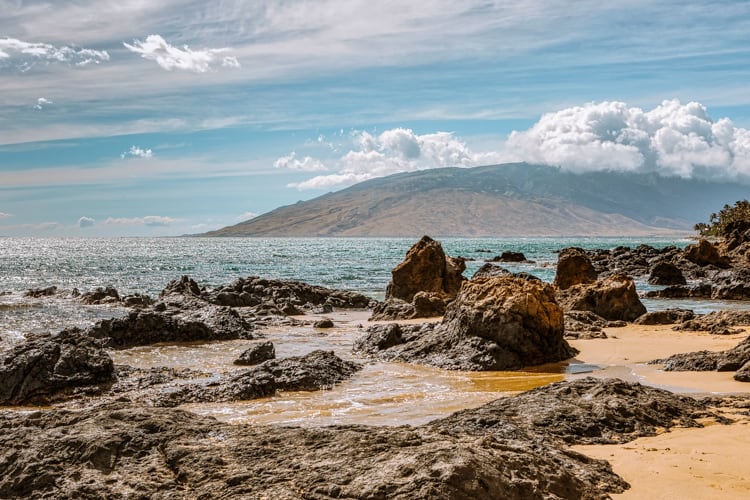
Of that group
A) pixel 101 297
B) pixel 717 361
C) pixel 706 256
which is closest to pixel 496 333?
pixel 717 361

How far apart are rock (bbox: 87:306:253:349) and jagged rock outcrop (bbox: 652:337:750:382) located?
10.7 meters

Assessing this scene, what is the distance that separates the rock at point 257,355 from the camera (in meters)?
13.5

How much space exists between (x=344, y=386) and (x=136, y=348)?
7314mm

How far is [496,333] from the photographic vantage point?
1296 cm

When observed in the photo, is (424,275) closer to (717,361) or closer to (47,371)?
(717,361)

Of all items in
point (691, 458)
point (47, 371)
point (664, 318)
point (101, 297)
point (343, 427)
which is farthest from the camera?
point (101, 297)

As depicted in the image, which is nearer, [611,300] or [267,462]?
[267,462]

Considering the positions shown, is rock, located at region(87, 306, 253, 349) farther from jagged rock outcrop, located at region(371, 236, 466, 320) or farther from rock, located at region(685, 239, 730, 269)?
rock, located at region(685, 239, 730, 269)

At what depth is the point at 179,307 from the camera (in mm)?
20734

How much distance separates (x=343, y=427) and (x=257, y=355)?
8846 mm

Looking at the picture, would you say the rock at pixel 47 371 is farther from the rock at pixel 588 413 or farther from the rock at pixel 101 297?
the rock at pixel 101 297

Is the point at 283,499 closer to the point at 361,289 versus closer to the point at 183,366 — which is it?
the point at 183,366

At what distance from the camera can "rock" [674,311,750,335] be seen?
1641cm

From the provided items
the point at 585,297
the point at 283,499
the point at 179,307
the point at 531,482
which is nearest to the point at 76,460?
the point at 283,499
